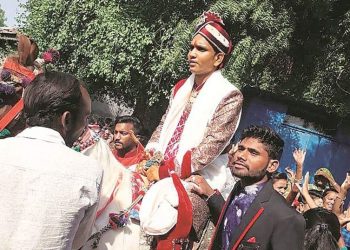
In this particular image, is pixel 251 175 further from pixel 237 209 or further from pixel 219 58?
pixel 219 58

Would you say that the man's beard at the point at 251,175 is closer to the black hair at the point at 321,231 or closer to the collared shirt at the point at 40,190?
the black hair at the point at 321,231

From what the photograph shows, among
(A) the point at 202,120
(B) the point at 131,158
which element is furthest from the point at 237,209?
(B) the point at 131,158

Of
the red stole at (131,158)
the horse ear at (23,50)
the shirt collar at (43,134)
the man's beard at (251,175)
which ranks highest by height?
the horse ear at (23,50)

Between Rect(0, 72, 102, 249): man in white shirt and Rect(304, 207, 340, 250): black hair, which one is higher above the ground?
Rect(0, 72, 102, 249): man in white shirt

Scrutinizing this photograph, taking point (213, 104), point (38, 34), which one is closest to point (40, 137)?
point (213, 104)

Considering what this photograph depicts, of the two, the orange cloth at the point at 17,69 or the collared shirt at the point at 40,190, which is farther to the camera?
the orange cloth at the point at 17,69

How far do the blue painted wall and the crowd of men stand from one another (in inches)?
339

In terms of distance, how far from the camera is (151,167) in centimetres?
336

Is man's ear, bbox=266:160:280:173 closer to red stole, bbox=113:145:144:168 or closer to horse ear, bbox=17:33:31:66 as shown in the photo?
red stole, bbox=113:145:144:168

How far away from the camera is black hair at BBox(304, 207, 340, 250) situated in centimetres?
353

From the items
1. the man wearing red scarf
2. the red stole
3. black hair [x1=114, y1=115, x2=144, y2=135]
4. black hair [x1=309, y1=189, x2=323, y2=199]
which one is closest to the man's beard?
the red stole

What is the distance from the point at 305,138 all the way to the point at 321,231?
913 cm

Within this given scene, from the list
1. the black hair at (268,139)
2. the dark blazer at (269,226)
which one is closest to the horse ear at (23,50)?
the black hair at (268,139)

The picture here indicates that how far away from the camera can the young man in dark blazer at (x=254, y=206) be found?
8.82 ft
